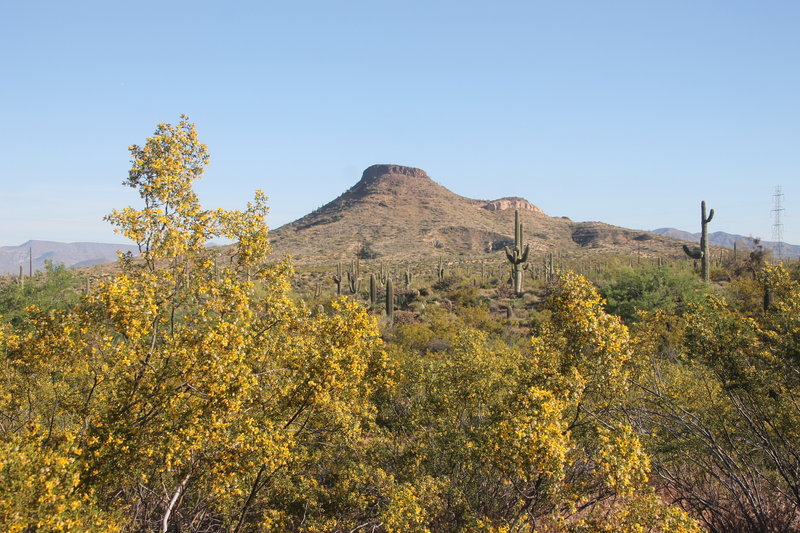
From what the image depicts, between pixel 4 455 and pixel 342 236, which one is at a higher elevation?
pixel 342 236

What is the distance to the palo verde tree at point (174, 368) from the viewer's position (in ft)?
18.6

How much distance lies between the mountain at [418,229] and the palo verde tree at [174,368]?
2938 inches

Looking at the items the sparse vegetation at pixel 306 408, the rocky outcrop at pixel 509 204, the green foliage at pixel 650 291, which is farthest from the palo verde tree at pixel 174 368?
the rocky outcrop at pixel 509 204

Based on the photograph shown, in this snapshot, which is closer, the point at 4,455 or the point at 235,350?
the point at 4,455

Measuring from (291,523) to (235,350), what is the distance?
5510mm

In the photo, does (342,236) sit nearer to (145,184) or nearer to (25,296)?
(25,296)

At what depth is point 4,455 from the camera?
4609mm

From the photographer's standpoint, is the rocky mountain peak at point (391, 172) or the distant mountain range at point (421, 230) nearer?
the distant mountain range at point (421, 230)

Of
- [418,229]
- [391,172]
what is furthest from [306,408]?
[391,172]

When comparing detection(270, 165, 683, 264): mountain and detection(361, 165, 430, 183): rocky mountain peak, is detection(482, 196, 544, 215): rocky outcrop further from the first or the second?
detection(361, 165, 430, 183): rocky mountain peak

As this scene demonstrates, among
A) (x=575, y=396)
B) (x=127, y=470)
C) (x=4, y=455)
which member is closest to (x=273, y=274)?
(x=127, y=470)

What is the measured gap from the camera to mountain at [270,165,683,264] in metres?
91.9

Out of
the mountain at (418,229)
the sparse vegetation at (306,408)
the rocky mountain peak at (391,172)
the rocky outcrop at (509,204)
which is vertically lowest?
the sparse vegetation at (306,408)

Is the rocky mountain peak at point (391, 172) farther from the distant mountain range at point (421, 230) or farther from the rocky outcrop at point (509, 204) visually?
the rocky outcrop at point (509, 204)
